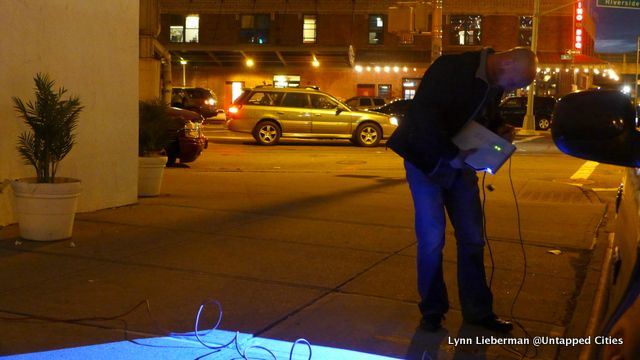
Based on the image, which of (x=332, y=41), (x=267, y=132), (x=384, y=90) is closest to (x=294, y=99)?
(x=267, y=132)

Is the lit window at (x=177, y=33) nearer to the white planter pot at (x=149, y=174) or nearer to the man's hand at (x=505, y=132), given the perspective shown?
the white planter pot at (x=149, y=174)

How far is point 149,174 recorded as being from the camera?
9898mm

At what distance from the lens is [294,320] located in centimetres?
497

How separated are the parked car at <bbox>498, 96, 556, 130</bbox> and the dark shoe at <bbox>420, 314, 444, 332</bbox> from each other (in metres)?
29.1

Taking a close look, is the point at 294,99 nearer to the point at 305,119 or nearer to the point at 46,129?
the point at 305,119

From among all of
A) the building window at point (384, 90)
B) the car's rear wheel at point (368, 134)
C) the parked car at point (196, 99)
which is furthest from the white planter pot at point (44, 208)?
the building window at point (384, 90)

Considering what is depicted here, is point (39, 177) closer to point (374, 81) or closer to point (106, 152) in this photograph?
point (106, 152)

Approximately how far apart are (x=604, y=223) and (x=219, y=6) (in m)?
36.1

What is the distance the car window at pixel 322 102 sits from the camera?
71.8 feet

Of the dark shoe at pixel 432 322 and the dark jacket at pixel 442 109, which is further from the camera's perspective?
the dark shoe at pixel 432 322

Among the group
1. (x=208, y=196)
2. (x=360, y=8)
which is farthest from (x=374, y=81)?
(x=208, y=196)

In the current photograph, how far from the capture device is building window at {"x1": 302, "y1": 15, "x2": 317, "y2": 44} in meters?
42.2

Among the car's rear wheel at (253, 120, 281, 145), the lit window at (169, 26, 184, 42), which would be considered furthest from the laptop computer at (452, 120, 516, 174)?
the lit window at (169, 26, 184, 42)

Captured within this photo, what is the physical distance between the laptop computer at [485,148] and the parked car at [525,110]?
2922cm
